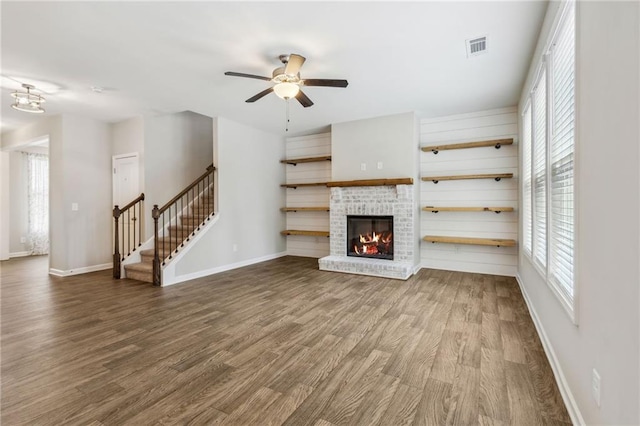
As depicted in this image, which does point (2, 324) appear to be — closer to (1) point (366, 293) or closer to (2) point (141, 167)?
(2) point (141, 167)

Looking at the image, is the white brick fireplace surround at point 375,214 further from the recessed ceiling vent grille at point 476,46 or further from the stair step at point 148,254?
the stair step at point 148,254

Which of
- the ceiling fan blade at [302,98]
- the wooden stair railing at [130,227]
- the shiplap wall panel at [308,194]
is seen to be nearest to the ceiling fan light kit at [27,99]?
the wooden stair railing at [130,227]

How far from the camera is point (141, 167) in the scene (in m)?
5.55

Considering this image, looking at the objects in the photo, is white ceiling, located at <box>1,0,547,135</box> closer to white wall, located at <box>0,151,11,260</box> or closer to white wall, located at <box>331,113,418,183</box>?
white wall, located at <box>331,113,418,183</box>

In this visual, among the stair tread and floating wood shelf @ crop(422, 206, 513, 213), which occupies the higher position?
floating wood shelf @ crop(422, 206, 513, 213)

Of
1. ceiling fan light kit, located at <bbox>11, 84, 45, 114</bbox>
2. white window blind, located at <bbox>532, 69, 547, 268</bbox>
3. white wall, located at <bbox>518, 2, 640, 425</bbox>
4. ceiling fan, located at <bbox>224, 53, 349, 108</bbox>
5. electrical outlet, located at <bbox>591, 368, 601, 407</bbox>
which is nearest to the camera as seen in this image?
white wall, located at <bbox>518, 2, 640, 425</bbox>

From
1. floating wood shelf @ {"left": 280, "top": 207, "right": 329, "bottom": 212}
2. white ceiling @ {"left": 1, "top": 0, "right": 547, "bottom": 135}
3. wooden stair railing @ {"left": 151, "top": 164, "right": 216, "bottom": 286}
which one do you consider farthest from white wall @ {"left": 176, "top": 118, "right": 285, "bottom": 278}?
white ceiling @ {"left": 1, "top": 0, "right": 547, "bottom": 135}

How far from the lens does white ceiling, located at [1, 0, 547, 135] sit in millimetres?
2512

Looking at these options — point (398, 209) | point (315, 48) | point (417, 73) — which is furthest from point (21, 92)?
point (398, 209)

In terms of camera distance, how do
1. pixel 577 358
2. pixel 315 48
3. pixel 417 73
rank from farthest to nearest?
pixel 417 73 < pixel 315 48 < pixel 577 358

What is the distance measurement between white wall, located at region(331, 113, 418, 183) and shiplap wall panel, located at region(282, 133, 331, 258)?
0.87 metres

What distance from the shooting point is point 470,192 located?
528cm

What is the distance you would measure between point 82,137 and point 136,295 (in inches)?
138

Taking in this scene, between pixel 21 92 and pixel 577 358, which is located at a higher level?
pixel 21 92
